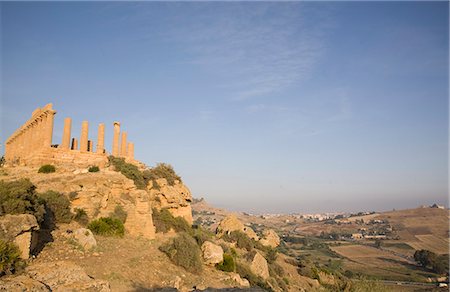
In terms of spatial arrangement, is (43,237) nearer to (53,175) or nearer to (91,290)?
(91,290)

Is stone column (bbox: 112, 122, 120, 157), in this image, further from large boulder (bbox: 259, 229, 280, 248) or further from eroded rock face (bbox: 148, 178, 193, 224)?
large boulder (bbox: 259, 229, 280, 248)

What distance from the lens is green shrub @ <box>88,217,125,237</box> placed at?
17781 mm

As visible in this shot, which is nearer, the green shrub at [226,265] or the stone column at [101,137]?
the green shrub at [226,265]

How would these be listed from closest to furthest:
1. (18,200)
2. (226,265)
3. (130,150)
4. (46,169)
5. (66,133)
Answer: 1. (18,200)
2. (226,265)
3. (46,169)
4. (66,133)
5. (130,150)

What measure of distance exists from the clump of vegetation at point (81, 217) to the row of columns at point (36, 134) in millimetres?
11879

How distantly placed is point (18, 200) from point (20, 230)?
8.18 feet

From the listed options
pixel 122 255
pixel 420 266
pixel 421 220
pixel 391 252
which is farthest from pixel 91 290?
pixel 421 220

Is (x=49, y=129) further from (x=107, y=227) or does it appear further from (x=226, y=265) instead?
(x=226, y=265)

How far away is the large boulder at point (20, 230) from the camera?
10109 millimetres

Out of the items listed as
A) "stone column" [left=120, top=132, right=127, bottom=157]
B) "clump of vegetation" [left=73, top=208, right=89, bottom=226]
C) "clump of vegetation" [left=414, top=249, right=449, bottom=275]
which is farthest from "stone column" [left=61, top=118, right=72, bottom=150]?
"clump of vegetation" [left=414, top=249, right=449, bottom=275]

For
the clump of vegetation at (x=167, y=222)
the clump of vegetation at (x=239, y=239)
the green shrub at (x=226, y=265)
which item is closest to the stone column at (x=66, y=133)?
the clump of vegetation at (x=167, y=222)

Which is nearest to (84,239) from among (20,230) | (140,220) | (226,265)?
(20,230)

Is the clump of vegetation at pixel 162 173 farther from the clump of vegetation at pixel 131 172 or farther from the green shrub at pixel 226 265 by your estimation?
the green shrub at pixel 226 265

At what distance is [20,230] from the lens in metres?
10.4
